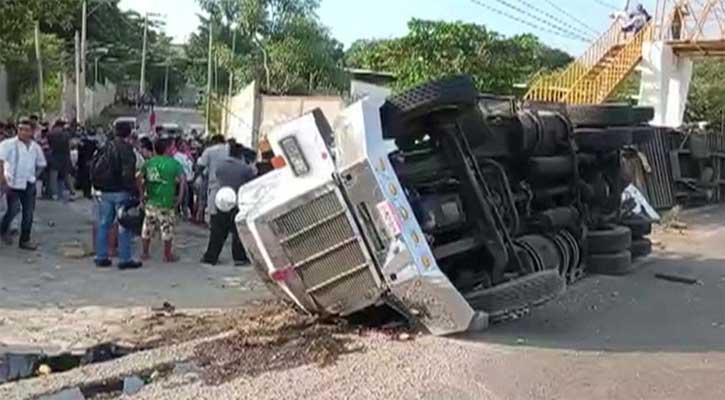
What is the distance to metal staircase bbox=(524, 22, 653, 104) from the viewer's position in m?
26.7

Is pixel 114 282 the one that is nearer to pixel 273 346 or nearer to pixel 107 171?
pixel 107 171

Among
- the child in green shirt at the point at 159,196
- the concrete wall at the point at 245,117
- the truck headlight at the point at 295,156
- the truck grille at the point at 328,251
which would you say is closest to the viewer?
the truck grille at the point at 328,251

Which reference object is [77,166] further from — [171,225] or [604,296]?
[604,296]

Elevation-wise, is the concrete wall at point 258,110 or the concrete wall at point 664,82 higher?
the concrete wall at point 664,82

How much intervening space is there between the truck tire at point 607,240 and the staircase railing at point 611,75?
15235 mm

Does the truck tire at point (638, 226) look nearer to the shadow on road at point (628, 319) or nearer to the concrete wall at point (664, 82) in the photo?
the shadow on road at point (628, 319)

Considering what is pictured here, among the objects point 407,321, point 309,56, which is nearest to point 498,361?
point 407,321

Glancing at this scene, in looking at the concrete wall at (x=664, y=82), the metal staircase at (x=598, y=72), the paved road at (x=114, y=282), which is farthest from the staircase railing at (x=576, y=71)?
the paved road at (x=114, y=282)

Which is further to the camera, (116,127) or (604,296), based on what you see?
(116,127)

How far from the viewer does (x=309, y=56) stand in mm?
33625

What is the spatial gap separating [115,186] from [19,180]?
5.86ft

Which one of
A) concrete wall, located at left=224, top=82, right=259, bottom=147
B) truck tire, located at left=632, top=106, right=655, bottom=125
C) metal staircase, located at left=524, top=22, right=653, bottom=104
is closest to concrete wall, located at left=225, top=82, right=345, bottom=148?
concrete wall, located at left=224, top=82, right=259, bottom=147

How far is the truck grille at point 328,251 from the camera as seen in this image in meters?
7.20

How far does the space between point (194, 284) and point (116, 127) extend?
2267 millimetres
